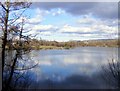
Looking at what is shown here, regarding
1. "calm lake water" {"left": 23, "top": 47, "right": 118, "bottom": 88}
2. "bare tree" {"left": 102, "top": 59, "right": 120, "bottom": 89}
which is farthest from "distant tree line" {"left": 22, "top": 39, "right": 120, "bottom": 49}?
"bare tree" {"left": 102, "top": 59, "right": 120, "bottom": 89}

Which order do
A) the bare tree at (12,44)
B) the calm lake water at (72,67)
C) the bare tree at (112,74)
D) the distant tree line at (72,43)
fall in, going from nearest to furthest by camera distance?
the bare tree at (12,44) → the bare tree at (112,74) → the distant tree line at (72,43) → the calm lake water at (72,67)

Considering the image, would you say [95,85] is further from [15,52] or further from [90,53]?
[15,52]

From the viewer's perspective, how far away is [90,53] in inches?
340

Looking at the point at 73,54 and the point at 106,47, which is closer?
the point at 106,47

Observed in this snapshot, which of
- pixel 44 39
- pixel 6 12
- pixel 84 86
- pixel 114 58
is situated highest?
pixel 6 12

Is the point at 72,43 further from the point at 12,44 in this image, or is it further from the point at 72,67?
the point at 12,44

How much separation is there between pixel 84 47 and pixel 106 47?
22.4 inches

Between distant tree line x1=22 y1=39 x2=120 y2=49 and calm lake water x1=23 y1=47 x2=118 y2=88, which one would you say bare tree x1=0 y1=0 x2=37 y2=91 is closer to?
distant tree line x1=22 y1=39 x2=120 y2=49

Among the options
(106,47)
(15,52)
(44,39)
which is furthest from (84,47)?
(15,52)

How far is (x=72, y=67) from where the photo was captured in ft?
27.2

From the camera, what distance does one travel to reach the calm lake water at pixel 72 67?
7521 mm

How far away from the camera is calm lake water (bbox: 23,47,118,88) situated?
7521 mm

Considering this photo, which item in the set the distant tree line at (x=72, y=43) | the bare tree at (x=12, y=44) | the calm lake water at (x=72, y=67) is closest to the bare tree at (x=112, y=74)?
the calm lake water at (x=72, y=67)

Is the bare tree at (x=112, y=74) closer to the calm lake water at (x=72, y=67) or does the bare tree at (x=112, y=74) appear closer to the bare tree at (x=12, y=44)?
the calm lake water at (x=72, y=67)
